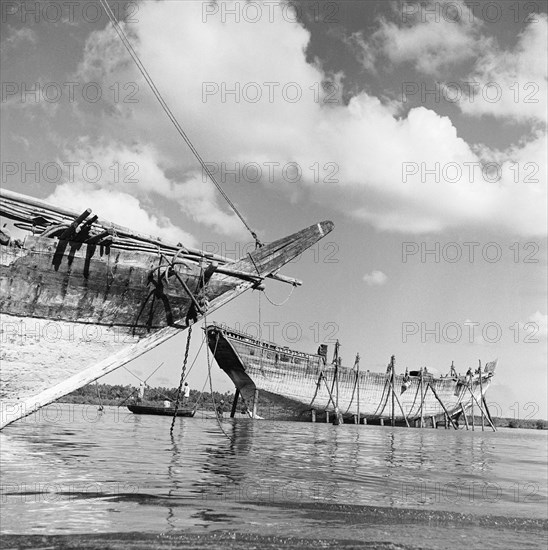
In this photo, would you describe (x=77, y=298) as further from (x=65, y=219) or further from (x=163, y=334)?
(x=163, y=334)

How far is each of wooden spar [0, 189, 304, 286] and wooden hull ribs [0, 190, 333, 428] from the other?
12mm

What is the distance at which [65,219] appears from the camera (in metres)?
6.91


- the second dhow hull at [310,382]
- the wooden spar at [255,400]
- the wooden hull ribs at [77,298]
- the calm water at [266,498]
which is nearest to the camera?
the calm water at [266,498]

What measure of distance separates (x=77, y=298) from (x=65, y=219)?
1.07m

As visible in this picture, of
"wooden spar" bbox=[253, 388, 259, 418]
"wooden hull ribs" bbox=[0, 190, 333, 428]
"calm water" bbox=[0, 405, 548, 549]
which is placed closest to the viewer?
"calm water" bbox=[0, 405, 548, 549]

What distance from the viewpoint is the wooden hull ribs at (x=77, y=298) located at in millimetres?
6336

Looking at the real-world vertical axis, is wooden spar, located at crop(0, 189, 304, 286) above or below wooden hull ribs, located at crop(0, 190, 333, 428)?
above

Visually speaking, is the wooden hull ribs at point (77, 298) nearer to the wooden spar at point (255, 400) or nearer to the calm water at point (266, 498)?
the calm water at point (266, 498)

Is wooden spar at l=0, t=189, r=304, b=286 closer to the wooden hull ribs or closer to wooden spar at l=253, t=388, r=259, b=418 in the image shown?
the wooden hull ribs

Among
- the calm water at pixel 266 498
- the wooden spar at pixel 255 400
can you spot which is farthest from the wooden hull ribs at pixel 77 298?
the wooden spar at pixel 255 400

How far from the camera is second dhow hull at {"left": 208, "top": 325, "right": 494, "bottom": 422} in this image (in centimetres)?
3631

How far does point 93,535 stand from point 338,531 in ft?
7.82

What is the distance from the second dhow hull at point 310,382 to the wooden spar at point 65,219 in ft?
88.9

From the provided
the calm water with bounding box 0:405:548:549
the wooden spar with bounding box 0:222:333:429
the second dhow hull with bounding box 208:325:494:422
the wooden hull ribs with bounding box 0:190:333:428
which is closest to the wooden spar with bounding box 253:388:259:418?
the second dhow hull with bounding box 208:325:494:422
